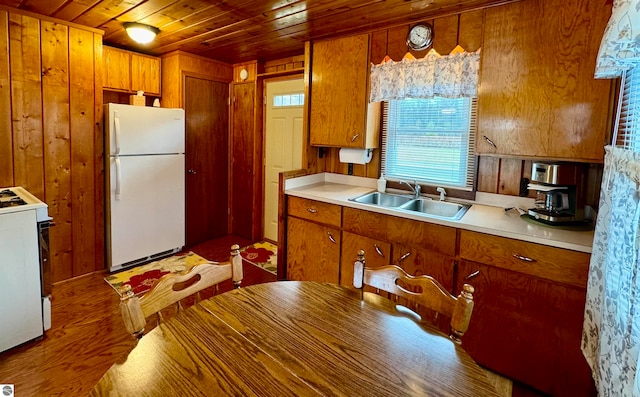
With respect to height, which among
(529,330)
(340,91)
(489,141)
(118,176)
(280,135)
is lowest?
(529,330)

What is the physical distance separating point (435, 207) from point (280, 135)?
6.49 ft

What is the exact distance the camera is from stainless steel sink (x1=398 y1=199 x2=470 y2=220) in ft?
8.21

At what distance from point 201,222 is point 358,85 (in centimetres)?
248

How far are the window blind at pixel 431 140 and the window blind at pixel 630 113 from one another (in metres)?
0.94

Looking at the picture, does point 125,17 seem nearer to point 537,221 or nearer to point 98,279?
point 98,279

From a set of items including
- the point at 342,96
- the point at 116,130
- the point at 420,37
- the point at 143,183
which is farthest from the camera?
the point at 143,183

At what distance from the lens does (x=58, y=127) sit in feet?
9.46

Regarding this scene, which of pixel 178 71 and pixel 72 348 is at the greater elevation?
pixel 178 71

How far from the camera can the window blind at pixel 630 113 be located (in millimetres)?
1336

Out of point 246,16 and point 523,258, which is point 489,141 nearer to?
point 523,258

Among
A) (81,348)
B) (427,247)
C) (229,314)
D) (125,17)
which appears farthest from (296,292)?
(125,17)

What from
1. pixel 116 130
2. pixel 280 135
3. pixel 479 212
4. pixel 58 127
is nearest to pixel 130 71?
pixel 116 130

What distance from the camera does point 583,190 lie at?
2070 mm

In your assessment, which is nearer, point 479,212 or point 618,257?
point 618,257
